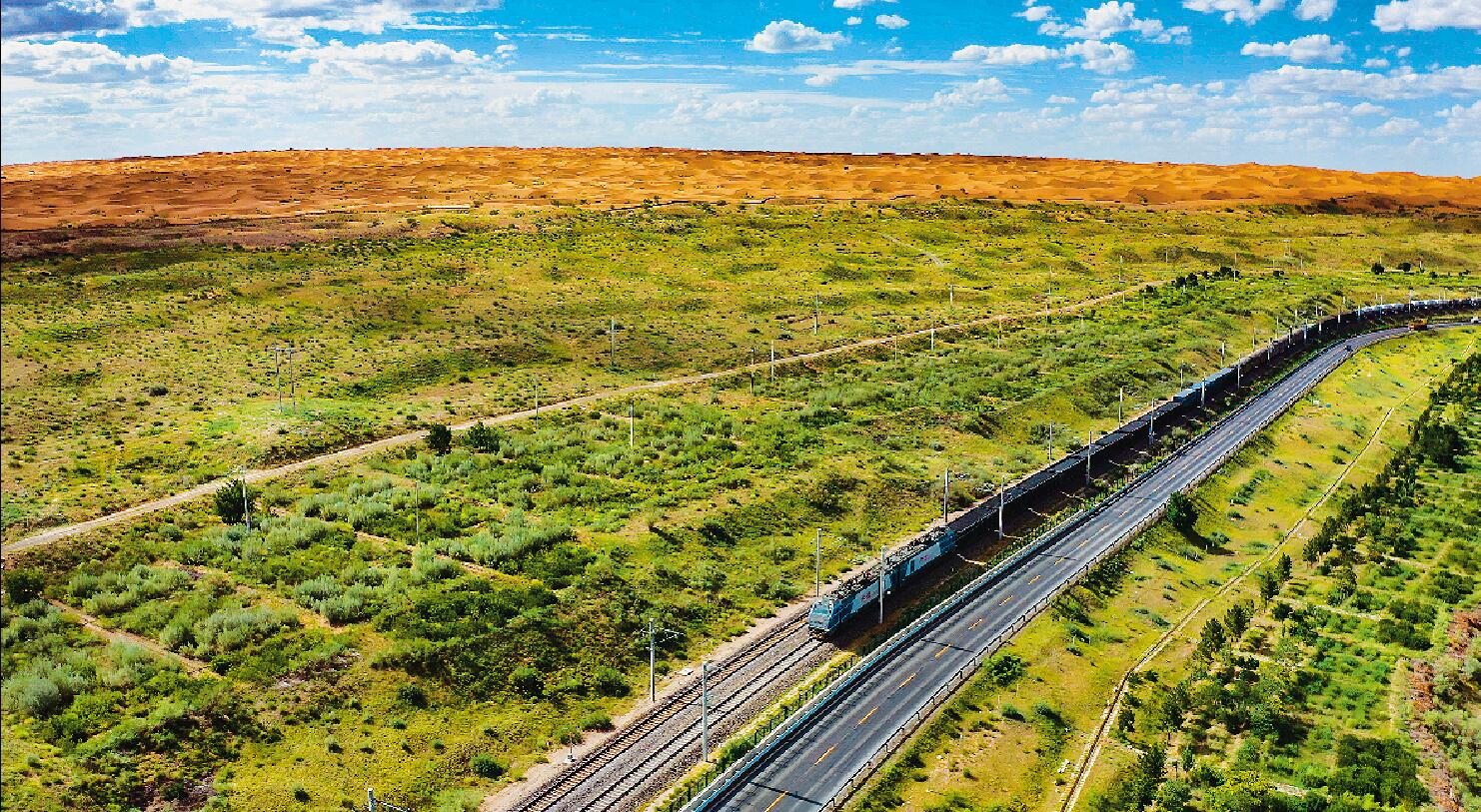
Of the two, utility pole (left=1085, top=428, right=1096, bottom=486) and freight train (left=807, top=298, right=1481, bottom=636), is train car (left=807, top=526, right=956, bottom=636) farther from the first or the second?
utility pole (left=1085, top=428, right=1096, bottom=486)

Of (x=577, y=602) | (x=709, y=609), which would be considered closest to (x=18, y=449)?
(x=577, y=602)

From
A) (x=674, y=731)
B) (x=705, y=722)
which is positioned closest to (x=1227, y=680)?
(x=705, y=722)

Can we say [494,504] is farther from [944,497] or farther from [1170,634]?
[1170,634]

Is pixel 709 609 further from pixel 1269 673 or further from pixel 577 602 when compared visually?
pixel 1269 673

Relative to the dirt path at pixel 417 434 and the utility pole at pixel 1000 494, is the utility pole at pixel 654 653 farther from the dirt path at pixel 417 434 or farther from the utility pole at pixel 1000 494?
the dirt path at pixel 417 434

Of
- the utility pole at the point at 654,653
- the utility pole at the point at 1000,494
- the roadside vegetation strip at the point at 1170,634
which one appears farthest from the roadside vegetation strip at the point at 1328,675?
the utility pole at the point at 654,653

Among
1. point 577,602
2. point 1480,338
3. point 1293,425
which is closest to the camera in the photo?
point 577,602
